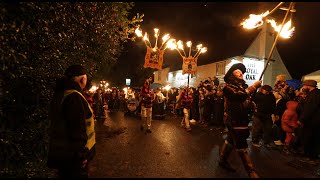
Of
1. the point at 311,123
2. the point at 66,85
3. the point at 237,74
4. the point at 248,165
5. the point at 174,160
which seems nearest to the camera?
the point at 66,85

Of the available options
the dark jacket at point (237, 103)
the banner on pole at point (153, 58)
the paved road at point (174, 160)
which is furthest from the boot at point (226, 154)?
the banner on pole at point (153, 58)

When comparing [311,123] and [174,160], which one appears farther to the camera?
[311,123]

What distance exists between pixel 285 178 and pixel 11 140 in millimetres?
5267

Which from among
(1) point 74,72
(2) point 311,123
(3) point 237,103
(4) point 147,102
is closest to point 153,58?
(4) point 147,102

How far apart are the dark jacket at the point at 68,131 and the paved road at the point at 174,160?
201 cm

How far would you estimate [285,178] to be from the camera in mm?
5250

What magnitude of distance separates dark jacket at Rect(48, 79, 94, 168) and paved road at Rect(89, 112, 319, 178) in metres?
2.01

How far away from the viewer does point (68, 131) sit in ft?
10.5

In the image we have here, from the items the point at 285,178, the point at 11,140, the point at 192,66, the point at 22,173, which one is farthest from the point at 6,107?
the point at 192,66

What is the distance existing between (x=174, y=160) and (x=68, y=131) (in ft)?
11.9

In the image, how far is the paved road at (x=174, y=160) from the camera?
17.5ft

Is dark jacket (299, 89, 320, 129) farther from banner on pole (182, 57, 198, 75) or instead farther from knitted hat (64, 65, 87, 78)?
banner on pole (182, 57, 198, 75)

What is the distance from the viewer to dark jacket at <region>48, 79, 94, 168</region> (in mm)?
3141

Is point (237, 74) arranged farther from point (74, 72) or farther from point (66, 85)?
point (66, 85)
